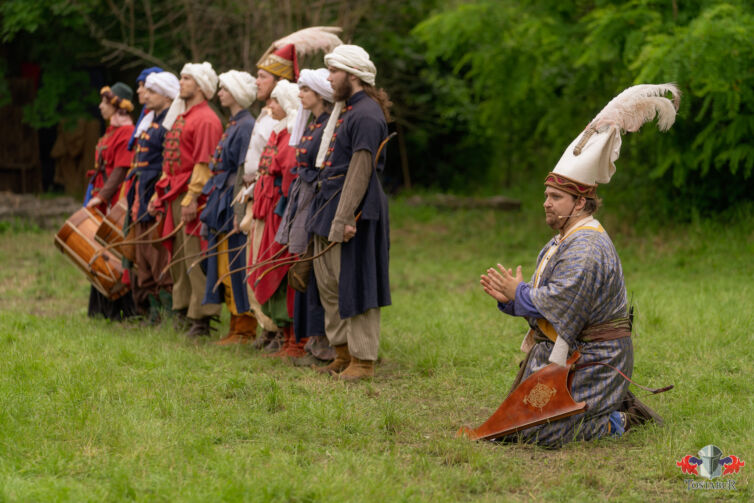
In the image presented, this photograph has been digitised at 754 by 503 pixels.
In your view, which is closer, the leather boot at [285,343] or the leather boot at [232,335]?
the leather boot at [285,343]

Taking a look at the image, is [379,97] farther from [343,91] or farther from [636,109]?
[636,109]

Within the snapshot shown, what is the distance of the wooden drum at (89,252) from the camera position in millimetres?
8102

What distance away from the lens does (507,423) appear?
477 cm

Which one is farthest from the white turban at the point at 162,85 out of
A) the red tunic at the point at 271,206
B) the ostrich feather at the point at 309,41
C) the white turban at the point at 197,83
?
the red tunic at the point at 271,206

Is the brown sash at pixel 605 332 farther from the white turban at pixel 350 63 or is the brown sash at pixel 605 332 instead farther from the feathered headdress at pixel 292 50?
the feathered headdress at pixel 292 50

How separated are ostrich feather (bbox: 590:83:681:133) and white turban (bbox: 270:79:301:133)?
2.89 m

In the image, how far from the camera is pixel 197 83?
7.85 m

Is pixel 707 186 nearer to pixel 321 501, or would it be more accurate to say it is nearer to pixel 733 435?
pixel 733 435

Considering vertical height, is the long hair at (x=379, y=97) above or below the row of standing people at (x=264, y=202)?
above

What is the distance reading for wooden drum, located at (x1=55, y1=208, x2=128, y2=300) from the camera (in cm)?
810

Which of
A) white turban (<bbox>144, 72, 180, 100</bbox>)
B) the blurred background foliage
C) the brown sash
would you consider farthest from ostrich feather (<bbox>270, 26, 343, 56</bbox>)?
the brown sash

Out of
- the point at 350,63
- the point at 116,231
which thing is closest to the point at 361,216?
the point at 350,63

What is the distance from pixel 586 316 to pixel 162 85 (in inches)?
189

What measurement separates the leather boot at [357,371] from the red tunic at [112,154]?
340 cm
